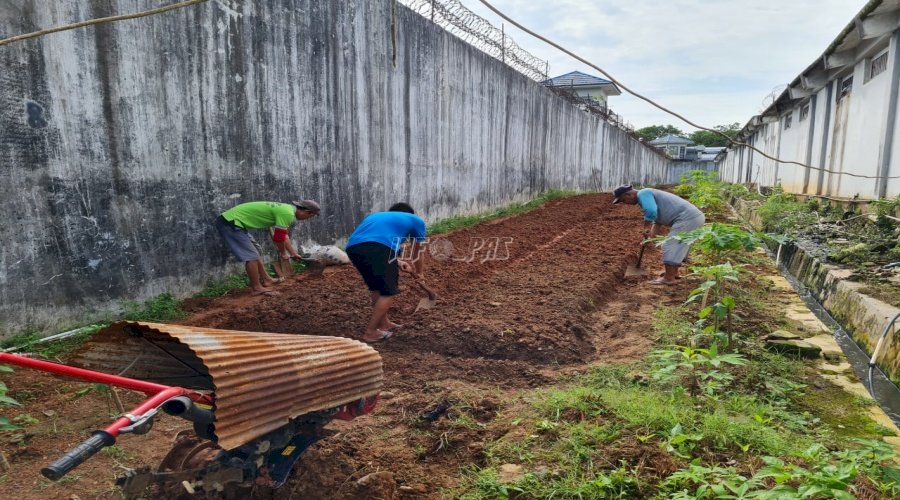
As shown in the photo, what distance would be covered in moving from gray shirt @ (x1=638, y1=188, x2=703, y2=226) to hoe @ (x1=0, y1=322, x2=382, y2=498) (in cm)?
456

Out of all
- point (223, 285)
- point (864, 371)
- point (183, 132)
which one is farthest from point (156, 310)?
point (864, 371)

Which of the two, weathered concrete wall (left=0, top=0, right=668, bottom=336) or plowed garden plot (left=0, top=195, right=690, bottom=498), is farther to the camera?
weathered concrete wall (left=0, top=0, right=668, bottom=336)

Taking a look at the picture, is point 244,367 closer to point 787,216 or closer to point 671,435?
point 671,435

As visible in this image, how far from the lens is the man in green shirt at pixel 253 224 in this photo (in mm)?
5719

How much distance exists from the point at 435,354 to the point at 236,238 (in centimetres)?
286

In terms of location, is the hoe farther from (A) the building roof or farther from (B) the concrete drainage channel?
(A) the building roof

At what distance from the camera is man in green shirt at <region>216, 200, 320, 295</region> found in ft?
18.8

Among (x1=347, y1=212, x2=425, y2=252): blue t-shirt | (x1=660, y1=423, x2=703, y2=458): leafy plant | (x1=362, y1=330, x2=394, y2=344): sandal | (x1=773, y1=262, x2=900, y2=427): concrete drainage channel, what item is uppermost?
(x1=347, y1=212, x2=425, y2=252): blue t-shirt

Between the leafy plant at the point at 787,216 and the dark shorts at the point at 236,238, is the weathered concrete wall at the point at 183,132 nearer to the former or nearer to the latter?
the dark shorts at the point at 236,238

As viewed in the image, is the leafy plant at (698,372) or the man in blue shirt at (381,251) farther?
→ the man in blue shirt at (381,251)

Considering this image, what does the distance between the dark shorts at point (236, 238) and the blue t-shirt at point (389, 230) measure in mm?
1839

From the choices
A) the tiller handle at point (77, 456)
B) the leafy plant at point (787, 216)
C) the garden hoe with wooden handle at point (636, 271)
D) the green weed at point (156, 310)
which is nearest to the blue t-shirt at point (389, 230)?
the green weed at point (156, 310)

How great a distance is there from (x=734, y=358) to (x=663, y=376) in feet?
1.57

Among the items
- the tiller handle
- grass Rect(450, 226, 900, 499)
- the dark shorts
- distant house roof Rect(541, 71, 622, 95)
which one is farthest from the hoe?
distant house roof Rect(541, 71, 622, 95)
